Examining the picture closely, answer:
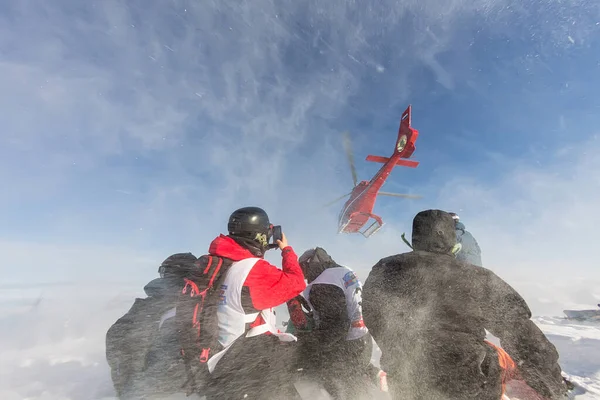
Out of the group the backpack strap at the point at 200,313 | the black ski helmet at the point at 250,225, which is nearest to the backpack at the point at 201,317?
the backpack strap at the point at 200,313

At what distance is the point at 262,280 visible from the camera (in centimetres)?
333

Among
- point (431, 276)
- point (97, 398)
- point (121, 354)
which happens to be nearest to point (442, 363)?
point (431, 276)

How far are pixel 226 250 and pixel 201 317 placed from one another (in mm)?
694

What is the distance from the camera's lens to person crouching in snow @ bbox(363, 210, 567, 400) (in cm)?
269

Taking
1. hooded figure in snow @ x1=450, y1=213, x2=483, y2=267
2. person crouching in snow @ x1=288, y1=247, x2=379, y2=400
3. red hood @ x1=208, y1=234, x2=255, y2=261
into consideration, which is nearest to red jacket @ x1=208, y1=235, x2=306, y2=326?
red hood @ x1=208, y1=234, x2=255, y2=261

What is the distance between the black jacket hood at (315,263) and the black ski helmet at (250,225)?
1211 millimetres

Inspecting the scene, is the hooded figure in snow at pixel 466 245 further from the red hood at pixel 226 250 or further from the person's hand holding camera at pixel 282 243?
the red hood at pixel 226 250

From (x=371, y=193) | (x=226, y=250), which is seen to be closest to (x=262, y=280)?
(x=226, y=250)

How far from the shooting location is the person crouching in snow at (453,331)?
2.69 meters

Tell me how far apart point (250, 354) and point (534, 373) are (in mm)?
2559

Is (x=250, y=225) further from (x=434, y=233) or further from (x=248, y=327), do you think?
(x=434, y=233)

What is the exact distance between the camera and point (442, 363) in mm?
2748

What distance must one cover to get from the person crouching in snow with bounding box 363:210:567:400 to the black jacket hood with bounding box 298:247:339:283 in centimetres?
189

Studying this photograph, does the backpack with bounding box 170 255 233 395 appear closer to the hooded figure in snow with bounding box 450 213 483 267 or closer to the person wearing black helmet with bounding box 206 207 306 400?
the person wearing black helmet with bounding box 206 207 306 400
